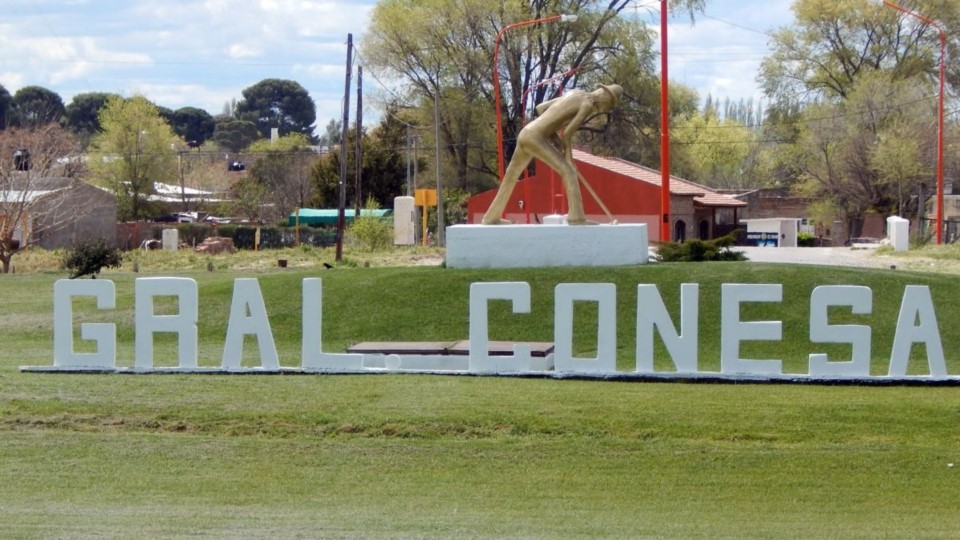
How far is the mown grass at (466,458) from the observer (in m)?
9.08

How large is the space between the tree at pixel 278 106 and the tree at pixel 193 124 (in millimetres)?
4536

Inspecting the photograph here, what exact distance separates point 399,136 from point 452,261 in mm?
48611

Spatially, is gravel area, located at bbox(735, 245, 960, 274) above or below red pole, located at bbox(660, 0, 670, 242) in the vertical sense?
below

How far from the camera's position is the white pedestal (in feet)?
74.5

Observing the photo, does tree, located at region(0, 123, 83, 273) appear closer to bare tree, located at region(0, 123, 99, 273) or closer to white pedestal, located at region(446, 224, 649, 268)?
bare tree, located at region(0, 123, 99, 273)

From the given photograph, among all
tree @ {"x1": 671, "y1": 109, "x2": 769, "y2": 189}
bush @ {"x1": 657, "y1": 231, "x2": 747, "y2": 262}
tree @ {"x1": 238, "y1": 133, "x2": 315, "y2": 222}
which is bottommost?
bush @ {"x1": 657, "y1": 231, "x2": 747, "y2": 262}

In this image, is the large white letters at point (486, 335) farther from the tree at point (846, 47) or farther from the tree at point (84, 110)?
the tree at point (84, 110)

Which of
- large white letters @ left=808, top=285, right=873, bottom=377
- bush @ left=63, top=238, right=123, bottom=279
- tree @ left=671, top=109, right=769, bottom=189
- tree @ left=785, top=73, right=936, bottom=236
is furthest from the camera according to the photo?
tree @ left=671, top=109, right=769, bottom=189

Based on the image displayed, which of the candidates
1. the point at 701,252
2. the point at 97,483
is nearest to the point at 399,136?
the point at 701,252

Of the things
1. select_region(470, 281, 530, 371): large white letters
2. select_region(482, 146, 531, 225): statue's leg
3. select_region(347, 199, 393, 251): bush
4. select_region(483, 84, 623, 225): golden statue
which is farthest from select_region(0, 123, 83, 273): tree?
select_region(470, 281, 530, 371): large white letters

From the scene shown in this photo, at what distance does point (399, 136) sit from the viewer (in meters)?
71.3

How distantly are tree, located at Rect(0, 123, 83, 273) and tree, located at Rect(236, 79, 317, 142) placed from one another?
312 feet

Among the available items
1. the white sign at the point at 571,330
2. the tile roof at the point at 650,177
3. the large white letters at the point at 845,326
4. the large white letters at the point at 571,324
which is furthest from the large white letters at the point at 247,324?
the tile roof at the point at 650,177

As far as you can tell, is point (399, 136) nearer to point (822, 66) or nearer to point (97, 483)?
point (822, 66)
